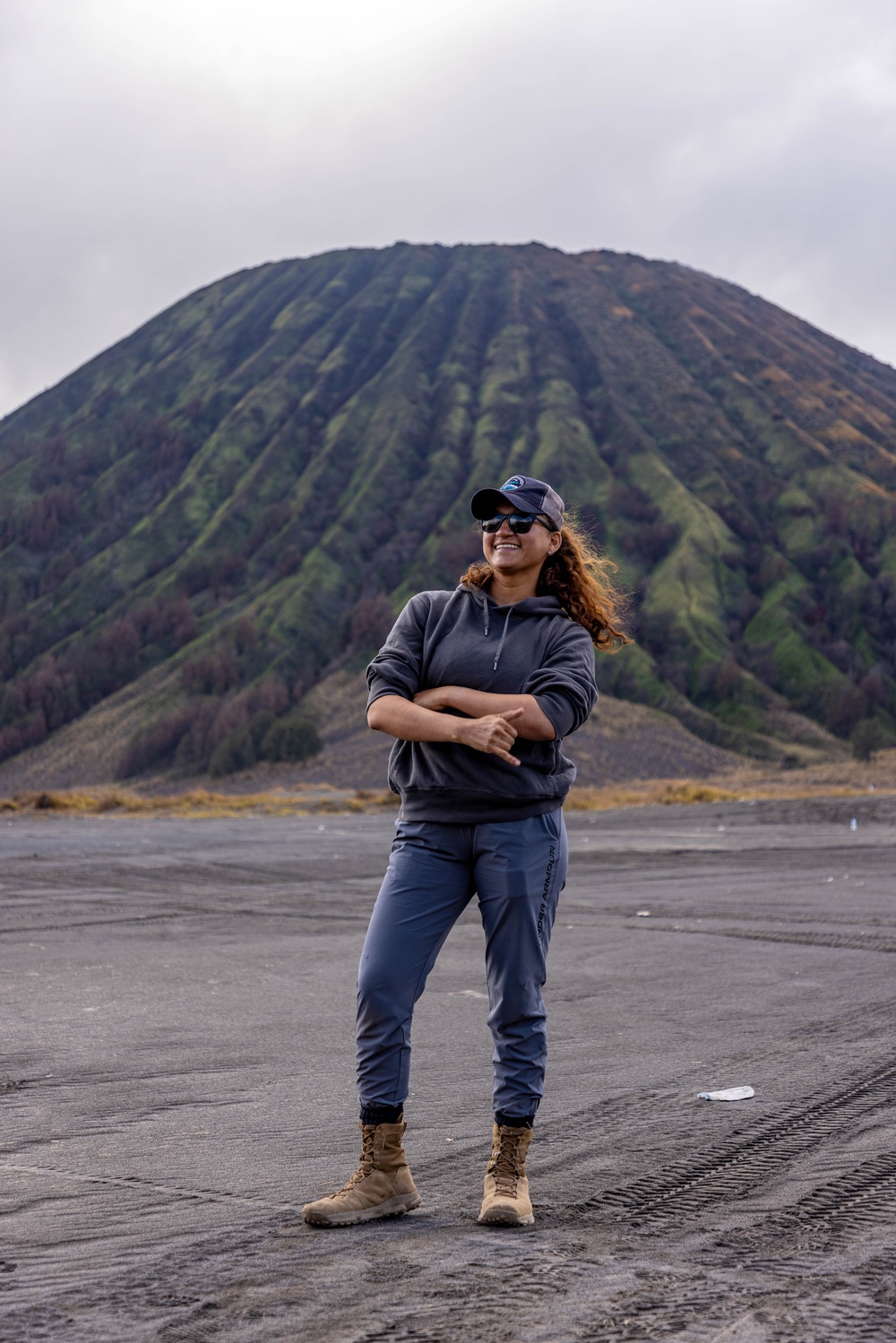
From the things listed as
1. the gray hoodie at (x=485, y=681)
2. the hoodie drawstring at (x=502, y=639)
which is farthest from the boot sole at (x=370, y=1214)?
the hoodie drawstring at (x=502, y=639)

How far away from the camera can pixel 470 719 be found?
12.2 feet

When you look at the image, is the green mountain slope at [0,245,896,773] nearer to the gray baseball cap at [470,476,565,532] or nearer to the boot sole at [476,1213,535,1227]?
the gray baseball cap at [470,476,565,532]

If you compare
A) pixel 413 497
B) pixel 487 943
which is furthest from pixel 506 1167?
Result: pixel 413 497

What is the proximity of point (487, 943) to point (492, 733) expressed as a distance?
668mm

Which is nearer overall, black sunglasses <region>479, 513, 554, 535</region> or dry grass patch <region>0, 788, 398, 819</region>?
black sunglasses <region>479, 513, 554, 535</region>

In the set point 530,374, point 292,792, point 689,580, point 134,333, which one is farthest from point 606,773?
point 134,333

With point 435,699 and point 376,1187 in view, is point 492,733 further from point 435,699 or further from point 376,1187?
point 376,1187

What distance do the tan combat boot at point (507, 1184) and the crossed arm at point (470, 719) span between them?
1134mm

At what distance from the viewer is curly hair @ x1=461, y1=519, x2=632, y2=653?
4168mm

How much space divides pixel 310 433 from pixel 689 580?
3395cm

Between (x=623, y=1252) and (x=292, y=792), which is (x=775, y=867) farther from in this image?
(x=292, y=792)

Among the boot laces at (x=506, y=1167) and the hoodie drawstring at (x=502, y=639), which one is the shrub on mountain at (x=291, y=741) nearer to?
the hoodie drawstring at (x=502, y=639)

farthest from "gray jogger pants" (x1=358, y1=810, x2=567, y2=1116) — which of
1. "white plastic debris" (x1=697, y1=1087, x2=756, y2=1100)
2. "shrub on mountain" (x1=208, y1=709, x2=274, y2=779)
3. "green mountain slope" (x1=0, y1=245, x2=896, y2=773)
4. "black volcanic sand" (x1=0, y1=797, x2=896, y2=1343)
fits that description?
"shrub on mountain" (x1=208, y1=709, x2=274, y2=779)

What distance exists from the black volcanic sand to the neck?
1.92 meters
